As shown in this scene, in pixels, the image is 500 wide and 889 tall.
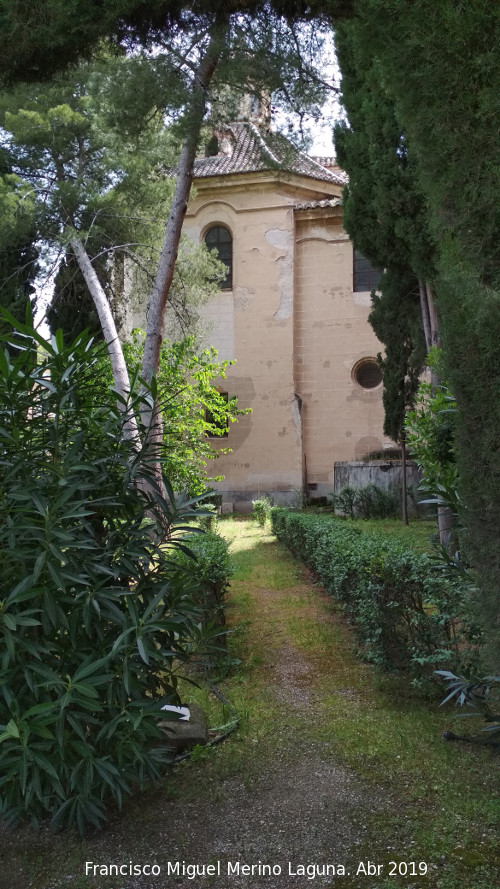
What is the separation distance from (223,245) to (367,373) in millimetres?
5931

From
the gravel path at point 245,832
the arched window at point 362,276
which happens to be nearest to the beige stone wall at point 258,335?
the arched window at point 362,276

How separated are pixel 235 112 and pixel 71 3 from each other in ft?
18.3

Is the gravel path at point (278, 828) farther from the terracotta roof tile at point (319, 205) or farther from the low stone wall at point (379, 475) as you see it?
the terracotta roof tile at point (319, 205)

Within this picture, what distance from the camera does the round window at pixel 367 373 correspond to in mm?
18797

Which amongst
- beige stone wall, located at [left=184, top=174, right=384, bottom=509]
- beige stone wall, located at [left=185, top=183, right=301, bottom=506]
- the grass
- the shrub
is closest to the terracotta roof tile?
beige stone wall, located at [left=184, top=174, right=384, bottom=509]

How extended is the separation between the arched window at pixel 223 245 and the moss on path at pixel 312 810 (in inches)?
659

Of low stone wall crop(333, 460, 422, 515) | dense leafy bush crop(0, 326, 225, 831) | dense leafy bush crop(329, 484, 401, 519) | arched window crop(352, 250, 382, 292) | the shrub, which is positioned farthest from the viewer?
arched window crop(352, 250, 382, 292)

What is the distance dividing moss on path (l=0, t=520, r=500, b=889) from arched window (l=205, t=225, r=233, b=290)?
55.0ft

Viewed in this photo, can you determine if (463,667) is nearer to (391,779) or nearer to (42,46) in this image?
(391,779)

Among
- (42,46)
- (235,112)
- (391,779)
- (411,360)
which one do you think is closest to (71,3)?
(42,46)

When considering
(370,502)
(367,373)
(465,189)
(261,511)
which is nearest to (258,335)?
(367,373)

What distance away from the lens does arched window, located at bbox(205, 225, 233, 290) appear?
19.9 meters

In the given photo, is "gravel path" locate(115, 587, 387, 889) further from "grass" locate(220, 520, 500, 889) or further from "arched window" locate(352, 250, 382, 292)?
"arched window" locate(352, 250, 382, 292)

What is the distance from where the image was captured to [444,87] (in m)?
2.48
